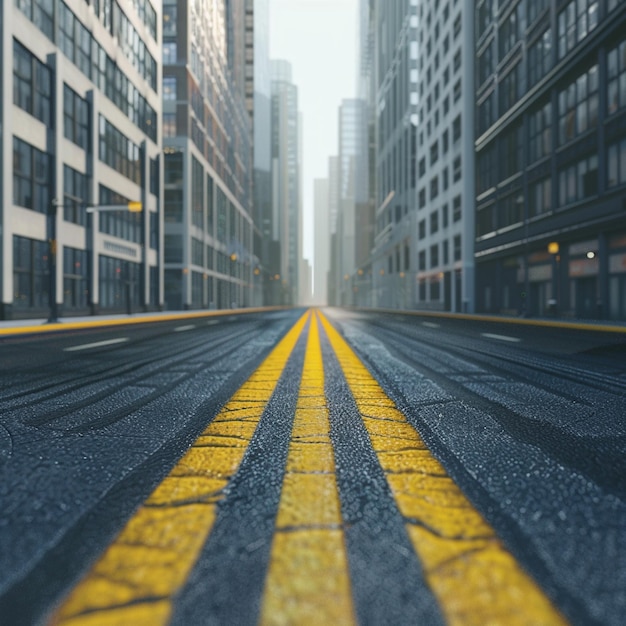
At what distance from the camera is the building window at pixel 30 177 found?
762 inches

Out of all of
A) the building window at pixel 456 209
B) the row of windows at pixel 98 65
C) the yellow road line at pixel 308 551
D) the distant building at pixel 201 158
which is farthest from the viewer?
the distant building at pixel 201 158

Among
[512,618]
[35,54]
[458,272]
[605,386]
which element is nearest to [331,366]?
[605,386]

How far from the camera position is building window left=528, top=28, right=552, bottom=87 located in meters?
26.2

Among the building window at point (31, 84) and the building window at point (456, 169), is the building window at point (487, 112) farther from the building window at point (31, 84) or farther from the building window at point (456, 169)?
the building window at point (31, 84)

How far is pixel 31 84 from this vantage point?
20.5m

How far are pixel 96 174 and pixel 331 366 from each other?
2612cm

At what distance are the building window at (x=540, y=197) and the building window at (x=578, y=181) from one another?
1.16m

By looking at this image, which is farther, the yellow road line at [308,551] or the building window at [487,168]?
the building window at [487,168]

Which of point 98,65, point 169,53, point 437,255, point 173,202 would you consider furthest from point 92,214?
point 437,255

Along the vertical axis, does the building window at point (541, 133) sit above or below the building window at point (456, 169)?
below

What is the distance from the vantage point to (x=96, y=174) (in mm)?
26141

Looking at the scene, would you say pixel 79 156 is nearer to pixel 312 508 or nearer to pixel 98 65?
pixel 98 65

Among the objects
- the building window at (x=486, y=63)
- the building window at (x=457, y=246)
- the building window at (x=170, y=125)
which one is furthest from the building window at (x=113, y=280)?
the building window at (x=486, y=63)

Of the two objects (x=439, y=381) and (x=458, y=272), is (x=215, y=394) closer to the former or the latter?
(x=439, y=381)
